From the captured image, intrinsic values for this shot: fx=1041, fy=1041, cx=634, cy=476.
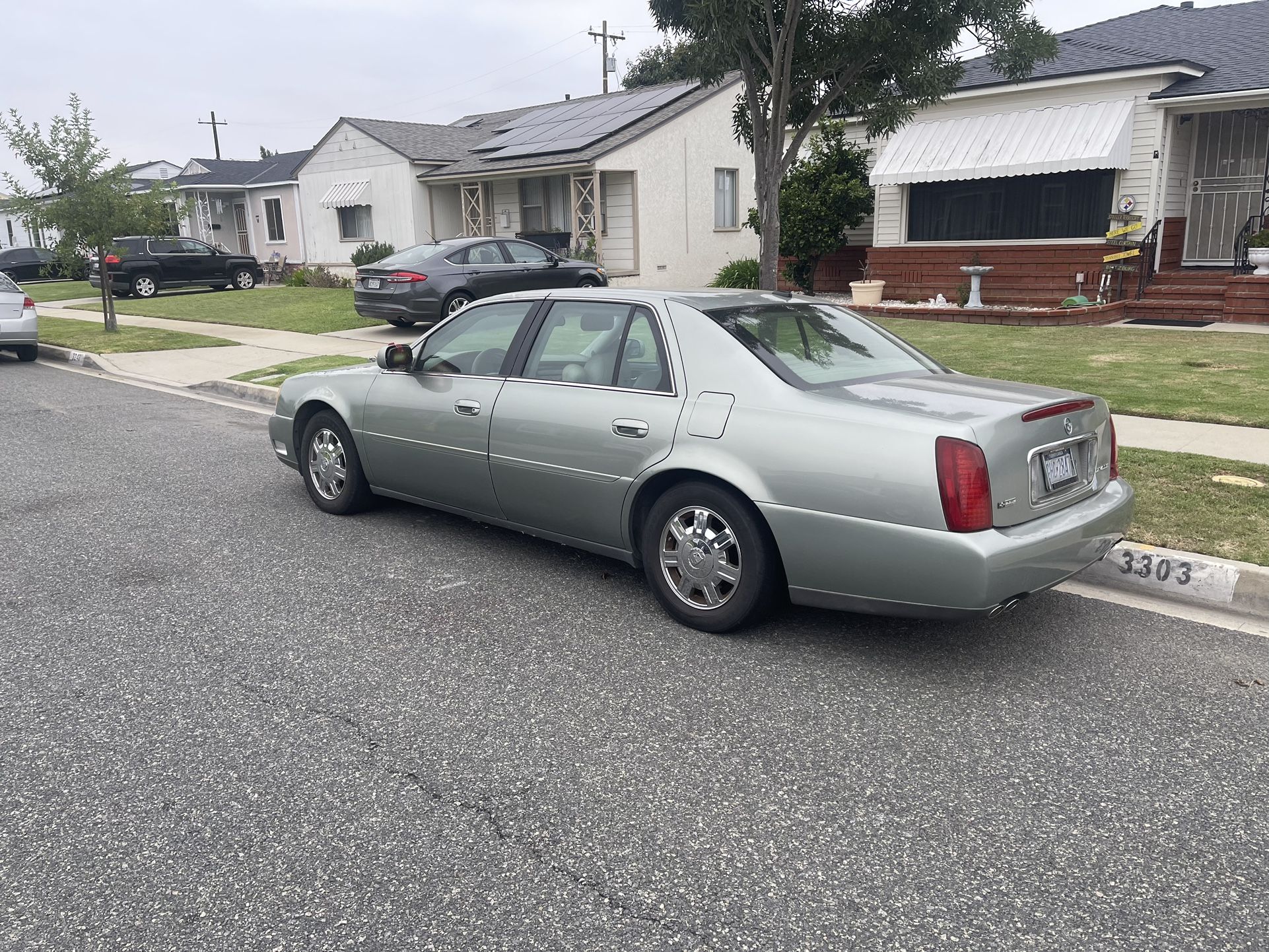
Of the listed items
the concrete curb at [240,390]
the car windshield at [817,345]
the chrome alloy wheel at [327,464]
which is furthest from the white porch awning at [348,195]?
the car windshield at [817,345]

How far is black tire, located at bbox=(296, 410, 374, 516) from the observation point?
6.44 metres

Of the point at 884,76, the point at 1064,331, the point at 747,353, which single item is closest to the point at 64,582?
the point at 747,353

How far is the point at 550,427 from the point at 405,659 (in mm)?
1379

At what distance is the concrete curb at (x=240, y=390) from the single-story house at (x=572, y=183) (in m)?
11.9

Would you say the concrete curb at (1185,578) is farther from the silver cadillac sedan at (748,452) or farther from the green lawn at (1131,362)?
the green lawn at (1131,362)

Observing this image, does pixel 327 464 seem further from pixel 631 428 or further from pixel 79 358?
pixel 79 358

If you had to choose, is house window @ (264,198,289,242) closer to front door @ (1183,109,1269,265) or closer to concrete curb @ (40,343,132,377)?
concrete curb @ (40,343,132,377)

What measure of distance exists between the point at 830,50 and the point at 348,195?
69.5 feet

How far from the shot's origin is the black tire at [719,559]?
14.4 feet

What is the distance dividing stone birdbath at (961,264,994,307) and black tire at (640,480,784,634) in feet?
Answer: 44.8

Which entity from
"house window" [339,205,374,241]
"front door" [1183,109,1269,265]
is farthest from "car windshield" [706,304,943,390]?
"house window" [339,205,374,241]

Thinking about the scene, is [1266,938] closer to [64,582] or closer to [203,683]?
[203,683]

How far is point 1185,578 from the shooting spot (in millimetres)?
5086

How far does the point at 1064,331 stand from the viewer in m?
14.7
